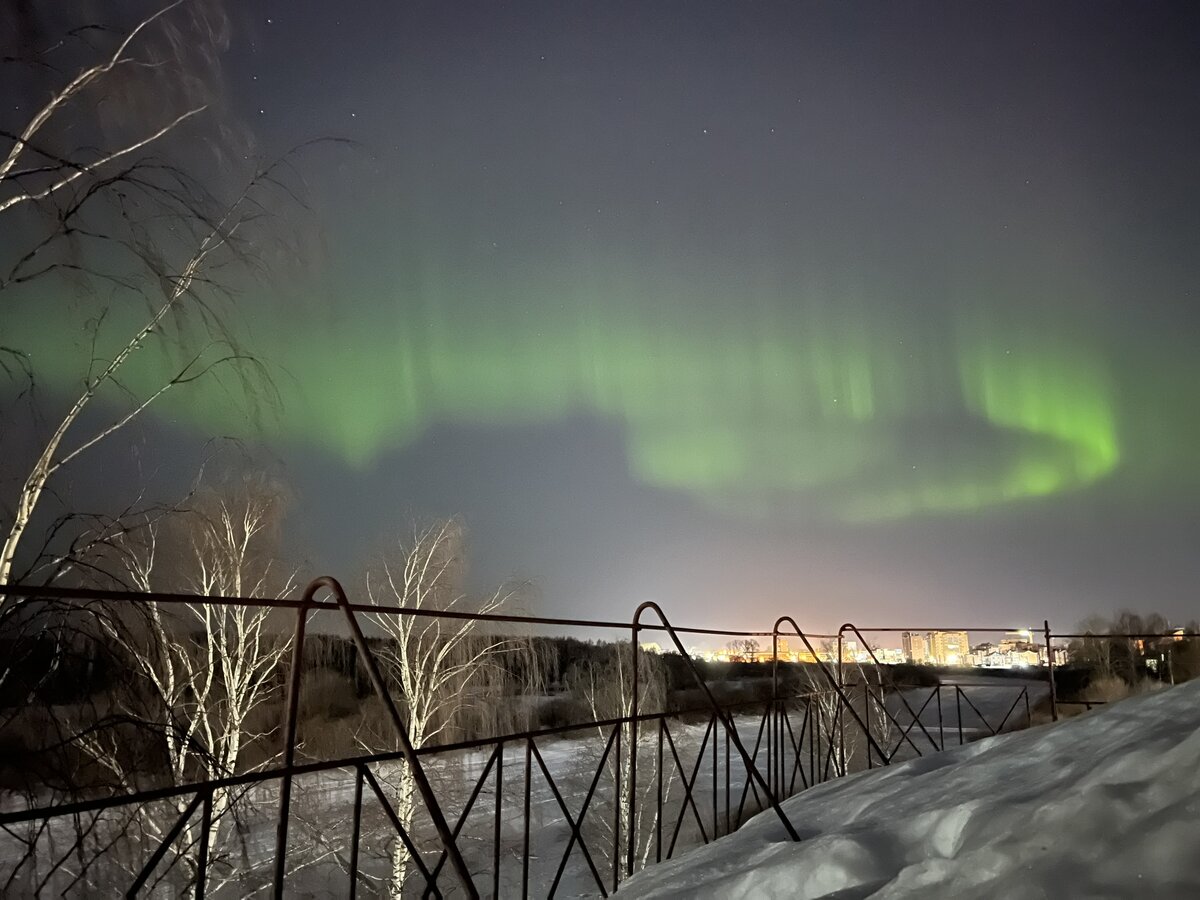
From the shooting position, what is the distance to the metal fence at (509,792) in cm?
286

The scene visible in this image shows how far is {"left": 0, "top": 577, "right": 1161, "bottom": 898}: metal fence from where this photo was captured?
2863mm

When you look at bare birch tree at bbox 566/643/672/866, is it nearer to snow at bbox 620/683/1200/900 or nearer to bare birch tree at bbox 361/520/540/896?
bare birch tree at bbox 361/520/540/896

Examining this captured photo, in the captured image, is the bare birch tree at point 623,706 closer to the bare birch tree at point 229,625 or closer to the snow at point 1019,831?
the bare birch tree at point 229,625

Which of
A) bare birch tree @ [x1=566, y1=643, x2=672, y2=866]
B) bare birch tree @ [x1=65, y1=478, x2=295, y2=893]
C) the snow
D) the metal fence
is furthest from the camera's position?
bare birch tree @ [x1=566, y1=643, x2=672, y2=866]

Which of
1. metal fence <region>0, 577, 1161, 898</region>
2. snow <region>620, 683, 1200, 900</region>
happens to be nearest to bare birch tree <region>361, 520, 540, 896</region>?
metal fence <region>0, 577, 1161, 898</region>

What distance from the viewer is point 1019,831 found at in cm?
270

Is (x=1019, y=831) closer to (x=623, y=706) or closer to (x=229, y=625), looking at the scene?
(x=229, y=625)

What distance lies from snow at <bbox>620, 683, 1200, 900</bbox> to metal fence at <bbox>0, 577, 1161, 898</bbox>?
17.9 inches

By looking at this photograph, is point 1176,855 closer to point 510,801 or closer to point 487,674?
point 487,674

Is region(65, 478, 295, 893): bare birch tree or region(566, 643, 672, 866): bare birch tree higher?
region(65, 478, 295, 893): bare birch tree

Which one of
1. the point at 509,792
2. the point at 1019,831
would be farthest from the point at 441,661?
the point at 1019,831

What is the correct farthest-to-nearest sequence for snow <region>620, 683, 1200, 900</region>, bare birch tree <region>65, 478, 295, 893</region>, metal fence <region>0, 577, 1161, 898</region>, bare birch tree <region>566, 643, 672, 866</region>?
1. bare birch tree <region>566, 643, 672, 866</region>
2. bare birch tree <region>65, 478, 295, 893</region>
3. metal fence <region>0, 577, 1161, 898</region>
4. snow <region>620, 683, 1200, 900</region>

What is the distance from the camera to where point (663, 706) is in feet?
80.6

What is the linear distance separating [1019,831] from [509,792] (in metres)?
14.3
